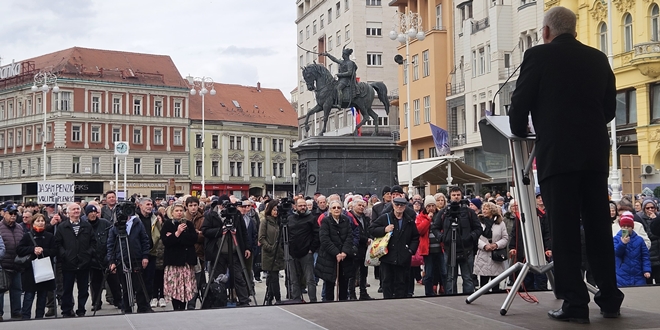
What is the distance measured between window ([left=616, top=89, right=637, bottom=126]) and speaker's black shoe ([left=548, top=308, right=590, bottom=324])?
35.8 metres

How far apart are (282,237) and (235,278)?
1.19 m

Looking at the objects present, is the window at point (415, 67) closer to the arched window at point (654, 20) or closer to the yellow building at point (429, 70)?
the yellow building at point (429, 70)

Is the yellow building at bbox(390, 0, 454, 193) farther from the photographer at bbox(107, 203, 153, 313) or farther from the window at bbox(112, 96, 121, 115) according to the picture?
the window at bbox(112, 96, 121, 115)

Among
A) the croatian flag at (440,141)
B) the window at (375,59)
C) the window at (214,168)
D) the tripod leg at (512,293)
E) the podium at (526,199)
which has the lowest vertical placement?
the tripod leg at (512,293)

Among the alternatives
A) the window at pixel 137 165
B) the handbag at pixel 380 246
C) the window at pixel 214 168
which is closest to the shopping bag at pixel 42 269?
the handbag at pixel 380 246

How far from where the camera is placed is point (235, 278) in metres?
13.6

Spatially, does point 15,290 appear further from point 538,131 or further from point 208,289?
point 538,131

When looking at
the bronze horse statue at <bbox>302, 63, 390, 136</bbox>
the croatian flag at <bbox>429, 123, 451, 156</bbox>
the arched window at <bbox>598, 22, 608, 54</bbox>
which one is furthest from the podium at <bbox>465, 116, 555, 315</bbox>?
the arched window at <bbox>598, 22, 608, 54</bbox>

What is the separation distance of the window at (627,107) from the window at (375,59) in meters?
40.8

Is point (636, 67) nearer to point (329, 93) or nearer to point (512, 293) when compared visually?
point (329, 93)

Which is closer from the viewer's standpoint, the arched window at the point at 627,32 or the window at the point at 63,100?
the arched window at the point at 627,32

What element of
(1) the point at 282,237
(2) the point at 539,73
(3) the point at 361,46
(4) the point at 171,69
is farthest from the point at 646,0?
(4) the point at 171,69

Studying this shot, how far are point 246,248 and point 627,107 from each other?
30217mm

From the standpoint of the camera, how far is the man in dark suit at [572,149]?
18.8 ft
